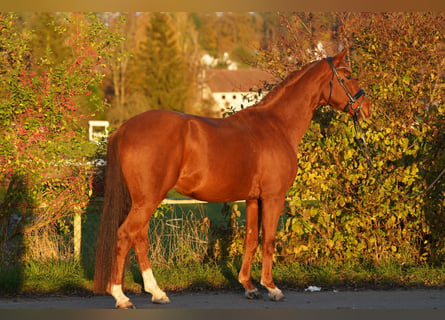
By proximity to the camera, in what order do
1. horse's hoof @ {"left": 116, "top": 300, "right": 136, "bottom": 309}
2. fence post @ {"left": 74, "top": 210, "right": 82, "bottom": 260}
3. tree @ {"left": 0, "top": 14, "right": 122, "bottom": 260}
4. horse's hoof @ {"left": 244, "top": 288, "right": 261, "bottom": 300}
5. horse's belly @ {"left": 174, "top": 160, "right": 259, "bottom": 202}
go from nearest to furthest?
horse's hoof @ {"left": 116, "top": 300, "right": 136, "bottom": 309}
horse's belly @ {"left": 174, "top": 160, "right": 259, "bottom": 202}
horse's hoof @ {"left": 244, "top": 288, "right": 261, "bottom": 300}
tree @ {"left": 0, "top": 14, "right": 122, "bottom": 260}
fence post @ {"left": 74, "top": 210, "right": 82, "bottom": 260}

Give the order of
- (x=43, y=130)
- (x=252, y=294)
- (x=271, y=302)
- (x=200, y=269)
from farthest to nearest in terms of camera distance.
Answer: (x=43, y=130)
(x=200, y=269)
(x=252, y=294)
(x=271, y=302)

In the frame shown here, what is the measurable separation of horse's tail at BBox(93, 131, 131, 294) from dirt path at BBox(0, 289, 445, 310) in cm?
34

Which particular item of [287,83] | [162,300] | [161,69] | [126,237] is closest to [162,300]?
[162,300]

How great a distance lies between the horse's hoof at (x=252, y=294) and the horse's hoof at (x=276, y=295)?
0.19 metres

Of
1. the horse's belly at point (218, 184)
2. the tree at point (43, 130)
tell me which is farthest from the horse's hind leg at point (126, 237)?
the tree at point (43, 130)

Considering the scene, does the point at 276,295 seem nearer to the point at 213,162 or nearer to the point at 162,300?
the point at 162,300

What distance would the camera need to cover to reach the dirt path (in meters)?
6.08

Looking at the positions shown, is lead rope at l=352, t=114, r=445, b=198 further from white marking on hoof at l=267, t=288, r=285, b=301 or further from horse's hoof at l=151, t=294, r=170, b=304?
horse's hoof at l=151, t=294, r=170, b=304

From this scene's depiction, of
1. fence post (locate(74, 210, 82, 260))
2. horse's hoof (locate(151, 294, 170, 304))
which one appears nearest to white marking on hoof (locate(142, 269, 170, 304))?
horse's hoof (locate(151, 294, 170, 304))

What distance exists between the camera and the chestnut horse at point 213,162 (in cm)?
596

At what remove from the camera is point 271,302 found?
636cm

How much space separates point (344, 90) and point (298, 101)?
528mm

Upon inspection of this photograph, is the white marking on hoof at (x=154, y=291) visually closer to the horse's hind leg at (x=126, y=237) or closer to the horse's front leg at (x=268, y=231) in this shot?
the horse's hind leg at (x=126, y=237)

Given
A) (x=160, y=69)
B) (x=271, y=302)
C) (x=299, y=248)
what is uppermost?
(x=160, y=69)
